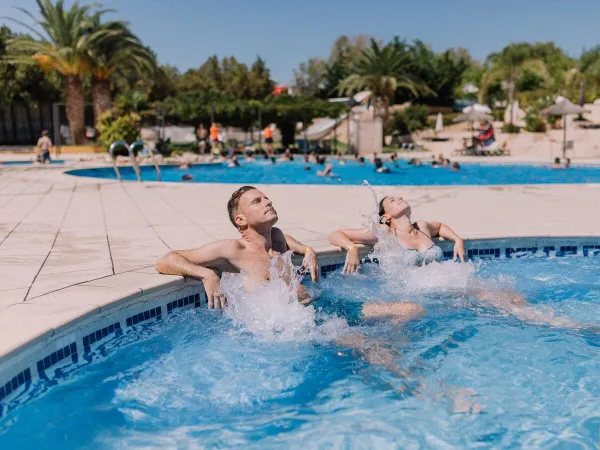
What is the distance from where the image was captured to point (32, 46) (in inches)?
1186

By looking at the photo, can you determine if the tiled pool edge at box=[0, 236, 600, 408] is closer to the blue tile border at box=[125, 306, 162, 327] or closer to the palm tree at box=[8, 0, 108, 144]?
the blue tile border at box=[125, 306, 162, 327]

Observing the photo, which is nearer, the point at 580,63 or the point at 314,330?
the point at 314,330

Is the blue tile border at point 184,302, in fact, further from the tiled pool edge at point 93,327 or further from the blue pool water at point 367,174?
the blue pool water at point 367,174

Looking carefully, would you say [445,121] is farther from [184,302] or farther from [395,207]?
[184,302]

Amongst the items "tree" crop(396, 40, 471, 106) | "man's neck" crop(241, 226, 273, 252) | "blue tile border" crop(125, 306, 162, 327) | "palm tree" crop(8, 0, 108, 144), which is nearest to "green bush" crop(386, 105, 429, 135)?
"tree" crop(396, 40, 471, 106)

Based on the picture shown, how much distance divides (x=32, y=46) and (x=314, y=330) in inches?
1216

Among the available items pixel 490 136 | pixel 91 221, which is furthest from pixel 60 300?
pixel 490 136

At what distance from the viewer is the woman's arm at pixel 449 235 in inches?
228

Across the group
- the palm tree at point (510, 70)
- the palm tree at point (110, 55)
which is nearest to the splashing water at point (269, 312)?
the palm tree at point (110, 55)

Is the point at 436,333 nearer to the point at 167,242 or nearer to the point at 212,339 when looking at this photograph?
the point at 212,339

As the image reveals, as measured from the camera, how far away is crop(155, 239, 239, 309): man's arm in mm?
4254

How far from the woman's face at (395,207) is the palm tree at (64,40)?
27533 mm

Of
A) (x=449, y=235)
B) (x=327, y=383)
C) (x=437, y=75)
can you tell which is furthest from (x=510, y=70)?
(x=327, y=383)

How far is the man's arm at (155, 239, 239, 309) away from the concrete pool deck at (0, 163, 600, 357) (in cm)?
12
